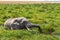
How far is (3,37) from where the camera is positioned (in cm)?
670

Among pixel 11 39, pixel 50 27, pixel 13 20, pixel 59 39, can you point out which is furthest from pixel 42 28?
pixel 11 39

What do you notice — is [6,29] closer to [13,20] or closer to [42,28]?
[13,20]

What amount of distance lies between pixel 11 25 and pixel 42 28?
1142 mm

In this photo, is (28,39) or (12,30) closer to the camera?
(28,39)

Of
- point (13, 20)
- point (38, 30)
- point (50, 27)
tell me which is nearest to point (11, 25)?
point (13, 20)

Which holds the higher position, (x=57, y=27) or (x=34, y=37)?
(x=34, y=37)

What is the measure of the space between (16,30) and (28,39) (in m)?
1.20

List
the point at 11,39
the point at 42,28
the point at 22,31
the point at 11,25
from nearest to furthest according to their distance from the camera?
1. the point at 11,39
2. the point at 22,31
3. the point at 11,25
4. the point at 42,28

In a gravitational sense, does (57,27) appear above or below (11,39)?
below

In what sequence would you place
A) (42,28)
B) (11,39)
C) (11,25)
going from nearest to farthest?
(11,39), (11,25), (42,28)

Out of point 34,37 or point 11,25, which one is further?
point 11,25

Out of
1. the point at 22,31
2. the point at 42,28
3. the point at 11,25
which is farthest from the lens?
the point at 42,28

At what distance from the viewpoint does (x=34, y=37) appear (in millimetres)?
6621

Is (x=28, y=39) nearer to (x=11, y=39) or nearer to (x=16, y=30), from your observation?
(x=11, y=39)
